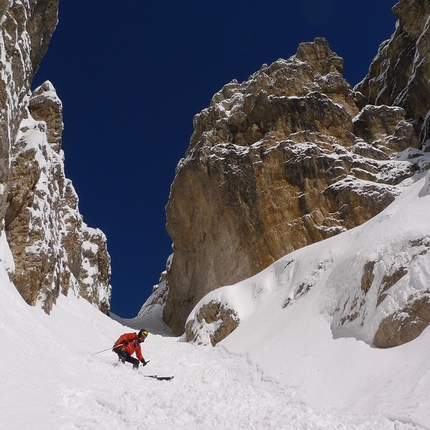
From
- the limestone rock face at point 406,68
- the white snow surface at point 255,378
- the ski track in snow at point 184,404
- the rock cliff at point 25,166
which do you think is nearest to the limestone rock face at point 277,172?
the limestone rock face at point 406,68

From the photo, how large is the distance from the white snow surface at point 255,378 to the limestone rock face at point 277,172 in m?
21.3

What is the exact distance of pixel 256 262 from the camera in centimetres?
3862

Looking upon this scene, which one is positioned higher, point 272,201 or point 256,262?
point 272,201

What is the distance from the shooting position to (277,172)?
41.8 metres

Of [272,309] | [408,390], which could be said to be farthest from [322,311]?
[408,390]

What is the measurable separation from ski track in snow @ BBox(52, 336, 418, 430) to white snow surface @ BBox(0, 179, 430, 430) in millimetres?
22

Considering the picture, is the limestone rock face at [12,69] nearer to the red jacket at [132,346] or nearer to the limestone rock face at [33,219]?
the limestone rock face at [33,219]

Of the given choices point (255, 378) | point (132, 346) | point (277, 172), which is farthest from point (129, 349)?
point (277, 172)

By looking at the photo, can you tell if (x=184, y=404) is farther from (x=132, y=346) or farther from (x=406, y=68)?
(x=406, y=68)

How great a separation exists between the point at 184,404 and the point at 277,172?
35230mm

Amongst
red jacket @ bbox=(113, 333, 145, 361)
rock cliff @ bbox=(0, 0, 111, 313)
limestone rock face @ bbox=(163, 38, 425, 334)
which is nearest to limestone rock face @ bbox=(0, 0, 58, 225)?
rock cliff @ bbox=(0, 0, 111, 313)

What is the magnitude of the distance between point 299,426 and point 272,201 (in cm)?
3420

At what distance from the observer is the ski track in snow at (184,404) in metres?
6.93

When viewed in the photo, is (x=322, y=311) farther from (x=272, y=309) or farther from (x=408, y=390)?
(x=408, y=390)
